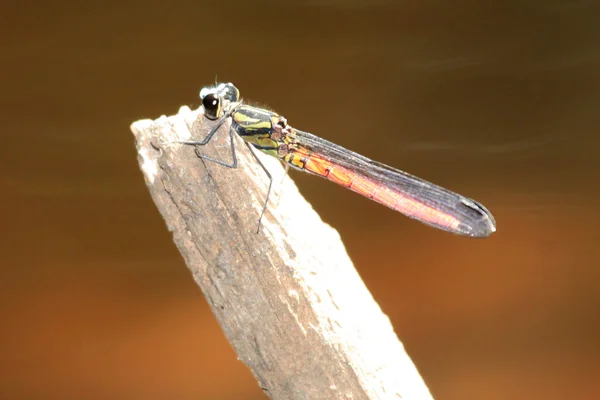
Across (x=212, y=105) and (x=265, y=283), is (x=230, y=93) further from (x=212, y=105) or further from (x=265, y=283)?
(x=265, y=283)

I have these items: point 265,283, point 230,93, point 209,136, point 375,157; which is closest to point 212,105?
point 209,136

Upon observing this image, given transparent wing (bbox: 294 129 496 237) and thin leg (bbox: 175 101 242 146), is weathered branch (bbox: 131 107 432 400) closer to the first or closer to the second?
thin leg (bbox: 175 101 242 146)

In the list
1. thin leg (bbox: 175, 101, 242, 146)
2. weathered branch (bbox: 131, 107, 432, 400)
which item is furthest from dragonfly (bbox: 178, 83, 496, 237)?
weathered branch (bbox: 131, 107, 432, 400)

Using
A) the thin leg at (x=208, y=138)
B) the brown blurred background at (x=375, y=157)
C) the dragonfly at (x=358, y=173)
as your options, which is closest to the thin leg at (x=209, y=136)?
the thin leg at (x=208, y=138)

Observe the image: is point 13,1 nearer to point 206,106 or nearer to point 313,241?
point 206,106

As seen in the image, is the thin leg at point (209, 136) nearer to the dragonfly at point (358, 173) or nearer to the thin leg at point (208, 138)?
the thin leg at point (208, 138)

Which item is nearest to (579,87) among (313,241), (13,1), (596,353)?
(596,353)
